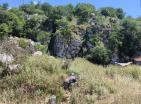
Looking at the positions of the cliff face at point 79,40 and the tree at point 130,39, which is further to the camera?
the tree at point 130,39

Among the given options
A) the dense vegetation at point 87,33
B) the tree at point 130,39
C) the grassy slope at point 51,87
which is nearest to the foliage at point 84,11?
the dense vegetation at point 87,33

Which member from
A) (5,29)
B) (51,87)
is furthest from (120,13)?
(51,87)

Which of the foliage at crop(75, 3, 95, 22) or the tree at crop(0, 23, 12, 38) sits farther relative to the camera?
the foliage at crop(75, 3, 95, 22)

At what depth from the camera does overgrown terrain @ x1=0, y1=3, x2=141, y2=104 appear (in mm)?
8642

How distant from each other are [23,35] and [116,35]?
7.50m

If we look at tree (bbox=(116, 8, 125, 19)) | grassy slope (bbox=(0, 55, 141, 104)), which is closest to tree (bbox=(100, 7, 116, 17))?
tree (bbox=(116, 8, 125, 19))

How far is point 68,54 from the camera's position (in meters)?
26.5

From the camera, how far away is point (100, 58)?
2412cm

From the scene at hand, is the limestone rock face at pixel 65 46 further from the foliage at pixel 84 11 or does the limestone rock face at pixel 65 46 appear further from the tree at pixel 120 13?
the tree at pixel 120 13

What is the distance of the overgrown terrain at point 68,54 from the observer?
864 centimetres

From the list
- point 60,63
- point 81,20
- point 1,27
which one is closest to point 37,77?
point 60,63

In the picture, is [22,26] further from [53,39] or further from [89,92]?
[89,92]

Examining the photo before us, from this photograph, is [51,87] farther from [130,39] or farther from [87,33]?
[130,39]

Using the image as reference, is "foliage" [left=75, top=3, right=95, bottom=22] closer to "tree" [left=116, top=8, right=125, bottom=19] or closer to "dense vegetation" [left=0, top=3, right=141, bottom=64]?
"dense vegetation" [left=0, top=3, right=141, bottom=64]
